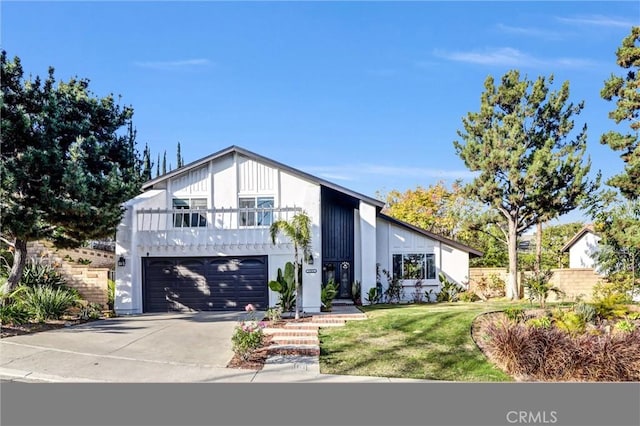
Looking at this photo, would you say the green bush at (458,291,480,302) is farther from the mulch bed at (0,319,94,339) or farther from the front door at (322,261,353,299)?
the mulch bed at (0,319,94,339)

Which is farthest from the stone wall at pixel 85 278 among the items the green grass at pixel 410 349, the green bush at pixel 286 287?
the green grass at pixel 410 349

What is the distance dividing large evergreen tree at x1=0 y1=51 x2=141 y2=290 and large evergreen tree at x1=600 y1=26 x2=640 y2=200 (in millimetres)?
17239

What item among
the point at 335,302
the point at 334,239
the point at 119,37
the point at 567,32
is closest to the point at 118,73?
the point at 119,37

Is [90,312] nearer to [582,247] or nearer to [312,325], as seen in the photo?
[312,325]

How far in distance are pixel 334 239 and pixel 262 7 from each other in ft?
33.6

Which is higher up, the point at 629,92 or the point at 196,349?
the point at 629,92

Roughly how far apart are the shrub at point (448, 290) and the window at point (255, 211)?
27.6 ft

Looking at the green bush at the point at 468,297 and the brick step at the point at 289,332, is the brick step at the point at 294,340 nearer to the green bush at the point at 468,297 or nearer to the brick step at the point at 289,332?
the brick step at the point at 289,332

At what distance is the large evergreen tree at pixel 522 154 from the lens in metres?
19.1

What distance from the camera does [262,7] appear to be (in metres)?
13.3

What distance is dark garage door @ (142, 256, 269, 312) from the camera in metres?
17.2

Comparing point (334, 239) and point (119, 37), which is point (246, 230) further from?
point (119, 37)

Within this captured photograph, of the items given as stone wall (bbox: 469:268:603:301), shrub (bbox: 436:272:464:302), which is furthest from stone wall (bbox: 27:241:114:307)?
stone wall (bbox: 469:268:603:301)

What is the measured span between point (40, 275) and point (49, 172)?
4.72 meters
